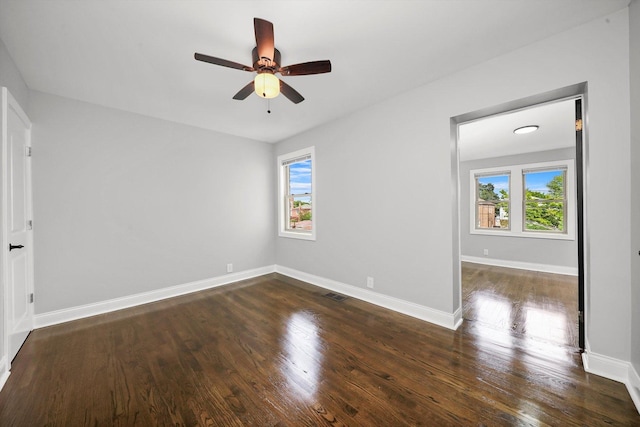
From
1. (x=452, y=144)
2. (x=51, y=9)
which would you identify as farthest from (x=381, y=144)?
(x=51, y=9)

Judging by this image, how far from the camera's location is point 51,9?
163cm

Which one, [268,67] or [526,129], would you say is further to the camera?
[526,129]

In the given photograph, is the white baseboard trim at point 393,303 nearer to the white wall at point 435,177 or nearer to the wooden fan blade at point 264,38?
the white wall at point 435,177

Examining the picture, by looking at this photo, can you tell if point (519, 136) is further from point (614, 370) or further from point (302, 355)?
point (302, 355)

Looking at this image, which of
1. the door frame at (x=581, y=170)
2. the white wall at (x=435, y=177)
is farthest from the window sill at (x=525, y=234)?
the white wall at (x=435, y=177)

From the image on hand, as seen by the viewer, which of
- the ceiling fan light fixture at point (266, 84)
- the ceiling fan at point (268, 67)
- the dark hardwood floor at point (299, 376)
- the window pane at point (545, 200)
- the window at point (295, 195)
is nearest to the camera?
the dark hardwood floor at point (299, 376)

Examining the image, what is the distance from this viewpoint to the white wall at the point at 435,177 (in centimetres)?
172

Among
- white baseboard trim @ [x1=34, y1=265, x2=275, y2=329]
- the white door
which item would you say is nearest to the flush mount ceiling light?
white baseboard trim @ [x1=34, y1=265, x2=275, y2=329]

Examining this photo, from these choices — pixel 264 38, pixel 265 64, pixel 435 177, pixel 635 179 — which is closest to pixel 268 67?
pixel 265 64

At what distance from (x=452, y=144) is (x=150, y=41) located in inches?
113

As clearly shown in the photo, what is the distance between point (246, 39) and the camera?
6.35ft

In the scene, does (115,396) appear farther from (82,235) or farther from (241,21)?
(241,21)

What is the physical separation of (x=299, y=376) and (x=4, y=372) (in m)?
2.19

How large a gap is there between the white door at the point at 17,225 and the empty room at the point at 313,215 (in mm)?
37
